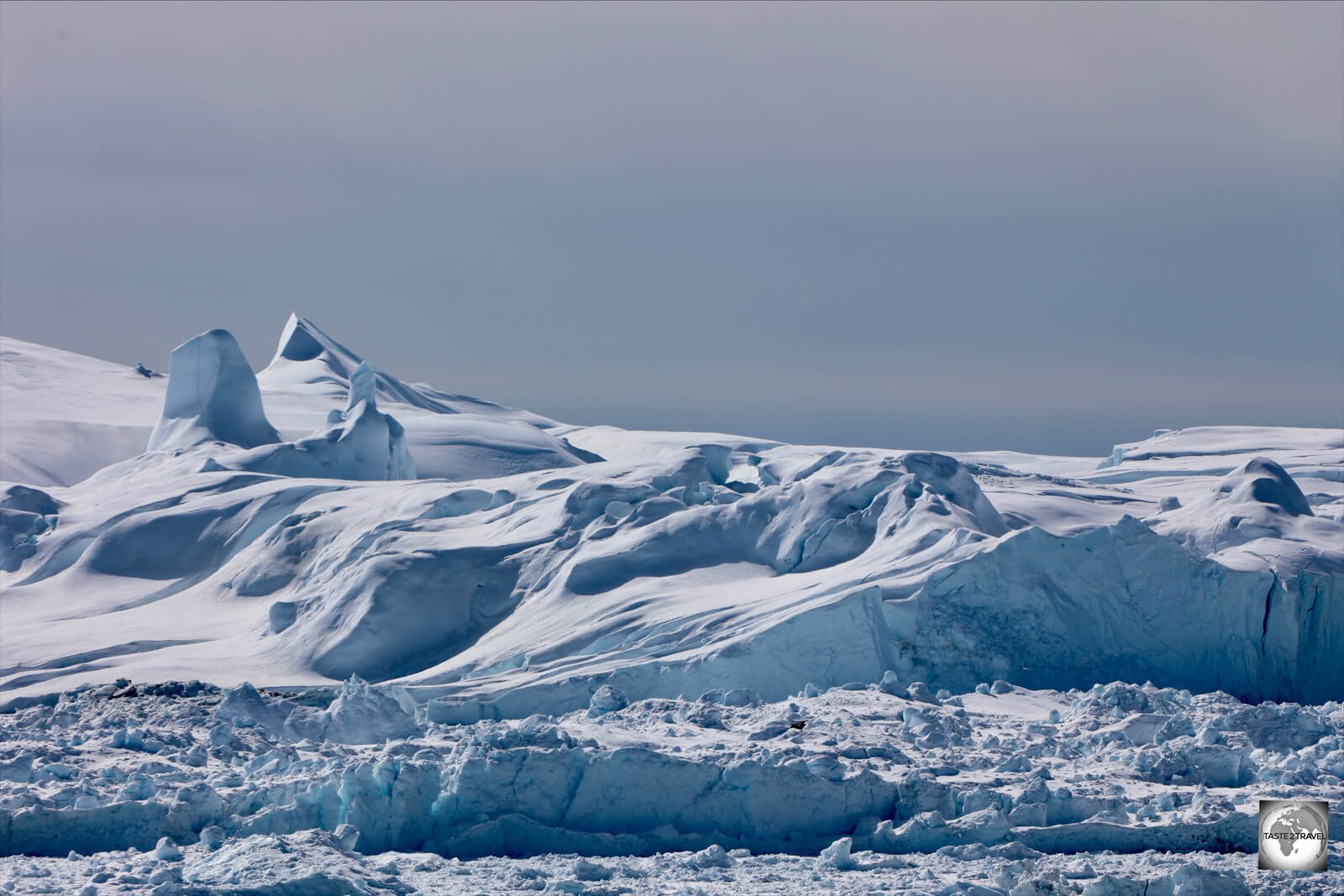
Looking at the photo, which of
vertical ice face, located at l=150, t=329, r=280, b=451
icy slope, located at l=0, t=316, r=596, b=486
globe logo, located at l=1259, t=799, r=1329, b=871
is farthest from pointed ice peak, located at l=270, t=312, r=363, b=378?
globe logo, located at l=1259, t=799, r=1329, b=871

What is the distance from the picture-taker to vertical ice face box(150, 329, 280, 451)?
31.7 metres

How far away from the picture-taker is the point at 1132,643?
728 inches

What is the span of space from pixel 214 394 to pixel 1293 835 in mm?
23913

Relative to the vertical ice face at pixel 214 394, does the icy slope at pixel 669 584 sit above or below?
below

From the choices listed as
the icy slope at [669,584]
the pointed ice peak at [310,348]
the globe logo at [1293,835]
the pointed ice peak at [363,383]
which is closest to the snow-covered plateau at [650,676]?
the icy slope at [669,584]

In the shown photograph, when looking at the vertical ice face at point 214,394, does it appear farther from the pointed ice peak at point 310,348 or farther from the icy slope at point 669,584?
the pointed ice peak at point 310,348

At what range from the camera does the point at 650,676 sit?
57.2ft

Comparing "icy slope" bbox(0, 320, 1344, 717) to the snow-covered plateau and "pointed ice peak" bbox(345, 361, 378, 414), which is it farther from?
"pointed ice peak" bbox(345, 361, 378, 414)

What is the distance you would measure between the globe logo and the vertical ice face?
22.7m

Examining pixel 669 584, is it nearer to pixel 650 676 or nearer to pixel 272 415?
pixel 650 676

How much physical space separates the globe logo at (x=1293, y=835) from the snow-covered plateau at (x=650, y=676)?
151 mm

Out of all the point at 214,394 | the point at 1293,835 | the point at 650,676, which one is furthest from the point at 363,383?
the point at 1293,835

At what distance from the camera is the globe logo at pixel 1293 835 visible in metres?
11.8

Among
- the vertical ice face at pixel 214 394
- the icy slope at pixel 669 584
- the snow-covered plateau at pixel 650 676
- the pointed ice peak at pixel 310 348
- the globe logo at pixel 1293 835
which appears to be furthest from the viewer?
the pointed ice peak at pixel 310 348
